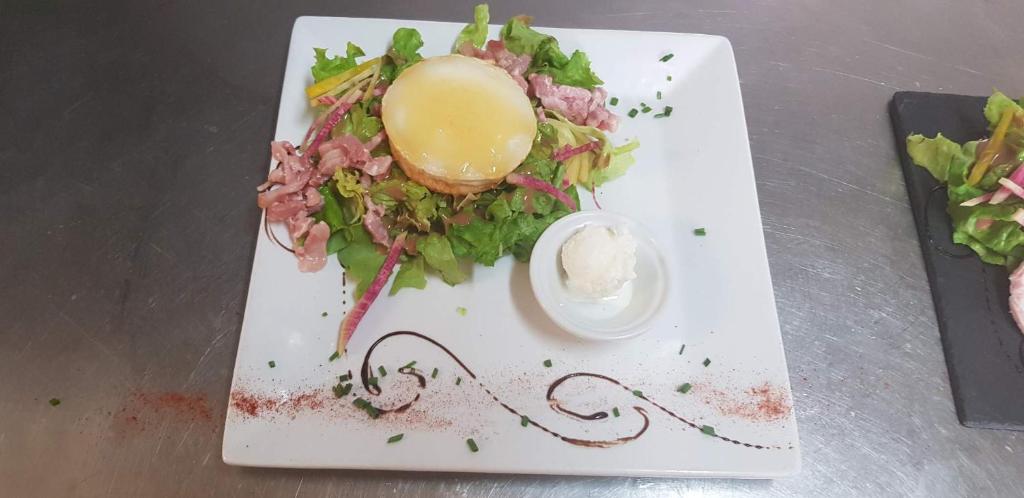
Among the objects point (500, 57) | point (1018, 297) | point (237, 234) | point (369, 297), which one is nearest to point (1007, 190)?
point (1018, 297)

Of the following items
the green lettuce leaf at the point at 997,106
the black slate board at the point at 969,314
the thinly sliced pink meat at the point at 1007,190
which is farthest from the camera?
the green lettuce leaf at the point at 997,106

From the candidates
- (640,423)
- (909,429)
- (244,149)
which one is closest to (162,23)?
(244,149)

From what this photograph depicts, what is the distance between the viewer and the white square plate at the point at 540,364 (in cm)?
228

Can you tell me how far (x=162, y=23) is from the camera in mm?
3785

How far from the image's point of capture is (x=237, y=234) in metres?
3.00

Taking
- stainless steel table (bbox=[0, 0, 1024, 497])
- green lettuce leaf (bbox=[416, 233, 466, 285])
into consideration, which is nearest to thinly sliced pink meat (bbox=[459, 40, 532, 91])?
green lettuce leaf (bbox=[416, 233, 466, 285])

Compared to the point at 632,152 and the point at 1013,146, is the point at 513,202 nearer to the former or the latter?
the point at 632,152

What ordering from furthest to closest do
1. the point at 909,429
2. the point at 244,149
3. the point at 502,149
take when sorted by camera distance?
the point at 244,149 → the point at 909,429 → the point at 502,149

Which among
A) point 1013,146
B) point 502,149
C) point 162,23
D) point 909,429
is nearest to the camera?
point 502,149

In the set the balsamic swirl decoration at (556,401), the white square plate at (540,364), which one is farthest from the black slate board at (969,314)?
the balsamic swirl decoration at (556,401)

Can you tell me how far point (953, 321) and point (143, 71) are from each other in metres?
4.44

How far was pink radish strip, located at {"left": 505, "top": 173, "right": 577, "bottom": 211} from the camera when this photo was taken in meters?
2.58

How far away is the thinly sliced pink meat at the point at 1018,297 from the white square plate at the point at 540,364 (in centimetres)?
119

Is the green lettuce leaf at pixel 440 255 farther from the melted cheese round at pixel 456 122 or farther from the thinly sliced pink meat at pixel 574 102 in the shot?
the thinly sliced pink meat at pixel 574 102
